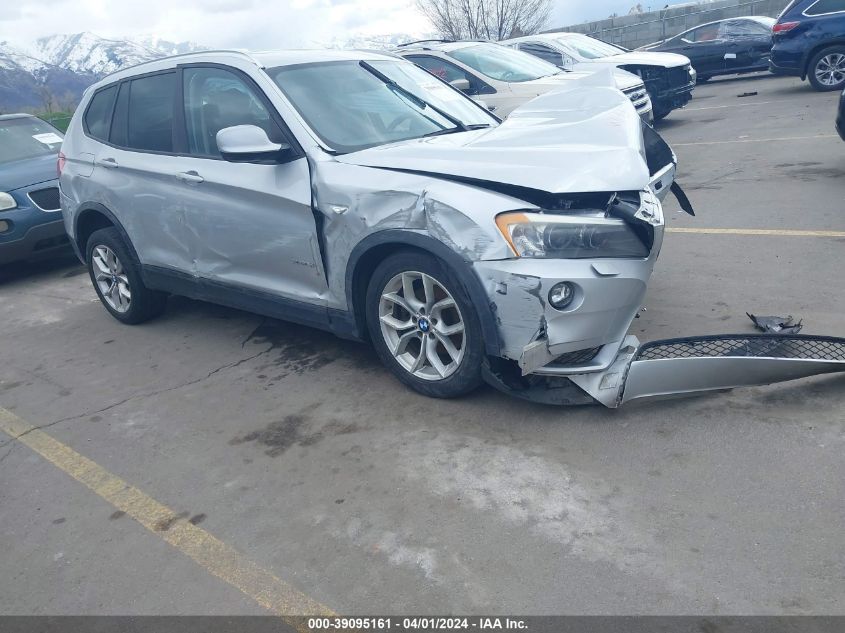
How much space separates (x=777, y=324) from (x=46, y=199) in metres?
6.99

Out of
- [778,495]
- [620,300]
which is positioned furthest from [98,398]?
[778,495]

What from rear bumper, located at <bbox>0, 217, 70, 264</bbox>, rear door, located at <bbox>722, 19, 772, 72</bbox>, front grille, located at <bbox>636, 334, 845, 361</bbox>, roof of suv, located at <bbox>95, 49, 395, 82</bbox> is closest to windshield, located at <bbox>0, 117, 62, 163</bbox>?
rear bumper, located at <bbox>0, 217, 70, 264</bbox>

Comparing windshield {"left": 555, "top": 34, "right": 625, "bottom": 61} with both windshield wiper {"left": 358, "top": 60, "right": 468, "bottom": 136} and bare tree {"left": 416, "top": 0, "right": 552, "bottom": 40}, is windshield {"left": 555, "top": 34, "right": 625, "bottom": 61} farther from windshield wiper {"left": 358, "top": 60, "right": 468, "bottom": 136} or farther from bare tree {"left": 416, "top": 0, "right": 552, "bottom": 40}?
bare tree {"left": 416, "top": 0, "right": 552, "bottom": 40}

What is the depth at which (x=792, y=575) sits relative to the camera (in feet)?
8.27

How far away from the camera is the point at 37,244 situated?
7.93 meters

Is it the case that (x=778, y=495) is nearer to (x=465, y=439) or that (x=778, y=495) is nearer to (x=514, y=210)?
(x=465, y=439)

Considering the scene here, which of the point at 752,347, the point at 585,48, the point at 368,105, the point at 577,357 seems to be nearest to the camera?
the point at 577,357

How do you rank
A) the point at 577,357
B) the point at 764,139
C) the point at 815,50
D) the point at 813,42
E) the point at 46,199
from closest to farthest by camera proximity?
1. the point at 577,357
2. the point at 46,199
3. the point at 764,139
4. the point at 813,42
5. the point at 815,50

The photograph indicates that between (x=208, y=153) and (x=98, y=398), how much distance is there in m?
1.62

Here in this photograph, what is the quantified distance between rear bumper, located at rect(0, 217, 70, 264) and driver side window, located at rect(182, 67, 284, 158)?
11.2 ft

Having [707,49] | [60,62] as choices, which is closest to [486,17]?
[707,49]

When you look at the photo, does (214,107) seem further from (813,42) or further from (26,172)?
(813,42)

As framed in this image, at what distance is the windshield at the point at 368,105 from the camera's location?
4.43 metres

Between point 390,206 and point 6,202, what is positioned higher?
point 390,206
